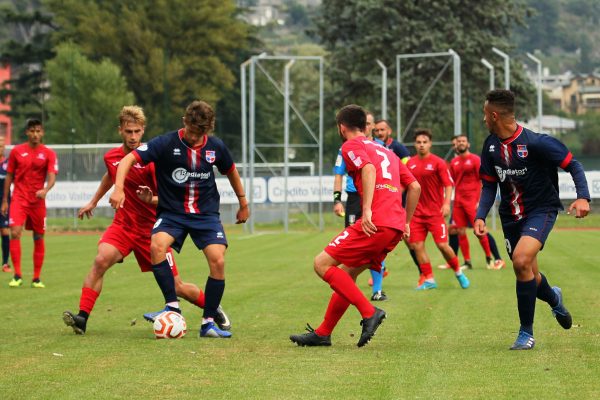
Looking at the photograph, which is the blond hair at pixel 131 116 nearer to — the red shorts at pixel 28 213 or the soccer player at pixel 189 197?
the soccer player at pixel 189 197

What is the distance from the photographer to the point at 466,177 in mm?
20688

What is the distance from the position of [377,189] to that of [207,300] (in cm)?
200

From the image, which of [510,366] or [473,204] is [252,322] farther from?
[473,204]

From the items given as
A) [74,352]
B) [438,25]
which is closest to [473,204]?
[74,352]

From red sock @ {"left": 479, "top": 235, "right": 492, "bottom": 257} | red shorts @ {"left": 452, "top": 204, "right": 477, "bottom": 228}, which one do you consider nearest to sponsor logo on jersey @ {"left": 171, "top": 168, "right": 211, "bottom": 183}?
red sock @ {"left": 479, "top": 235, "right": 492, "bottom": 257}

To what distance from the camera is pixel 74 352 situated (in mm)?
9672

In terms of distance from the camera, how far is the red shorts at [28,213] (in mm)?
17016

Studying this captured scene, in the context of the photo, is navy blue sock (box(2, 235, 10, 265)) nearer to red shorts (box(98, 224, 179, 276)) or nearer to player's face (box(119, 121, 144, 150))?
red shorts (box(98, 224, 179, 276))

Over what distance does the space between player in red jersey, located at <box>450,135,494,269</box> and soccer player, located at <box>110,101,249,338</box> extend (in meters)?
9.75

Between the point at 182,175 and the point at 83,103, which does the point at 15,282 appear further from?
the point at 83,103

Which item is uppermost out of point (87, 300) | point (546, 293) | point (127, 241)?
point (127, 241)

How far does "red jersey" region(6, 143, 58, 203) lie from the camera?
16.8 meters

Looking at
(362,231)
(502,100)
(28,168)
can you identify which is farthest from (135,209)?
(28,168)

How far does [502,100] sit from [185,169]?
2.80 m
